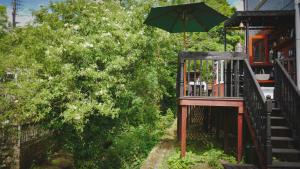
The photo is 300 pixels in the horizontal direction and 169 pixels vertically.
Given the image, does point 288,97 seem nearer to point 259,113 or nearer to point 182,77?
point 259,113

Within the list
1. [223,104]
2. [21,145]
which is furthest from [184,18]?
[21,145]

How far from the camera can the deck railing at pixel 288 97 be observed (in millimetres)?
6873

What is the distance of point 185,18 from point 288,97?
12.2 ft

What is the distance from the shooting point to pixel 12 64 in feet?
31.7

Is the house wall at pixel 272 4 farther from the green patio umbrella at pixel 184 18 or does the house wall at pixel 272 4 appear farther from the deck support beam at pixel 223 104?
the deck support beam at pixel 223 104

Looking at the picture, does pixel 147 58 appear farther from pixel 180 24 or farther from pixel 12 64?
pixel 12 64

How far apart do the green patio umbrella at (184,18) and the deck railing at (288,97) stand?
225cm

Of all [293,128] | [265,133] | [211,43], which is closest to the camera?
[265,133]

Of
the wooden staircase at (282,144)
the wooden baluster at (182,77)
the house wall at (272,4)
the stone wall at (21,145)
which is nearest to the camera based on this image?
the wooden staircase at (282,144)

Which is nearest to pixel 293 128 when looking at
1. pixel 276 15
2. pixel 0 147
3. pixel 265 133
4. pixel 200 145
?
pixel 265 133

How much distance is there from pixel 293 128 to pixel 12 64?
8.81 metres

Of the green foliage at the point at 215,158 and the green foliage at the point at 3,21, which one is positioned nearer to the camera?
the green foliage at the point at 215,158

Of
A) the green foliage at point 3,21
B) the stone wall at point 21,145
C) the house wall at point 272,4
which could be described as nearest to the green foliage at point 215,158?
the house wall at point 272,4

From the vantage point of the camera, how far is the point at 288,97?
7426mm
